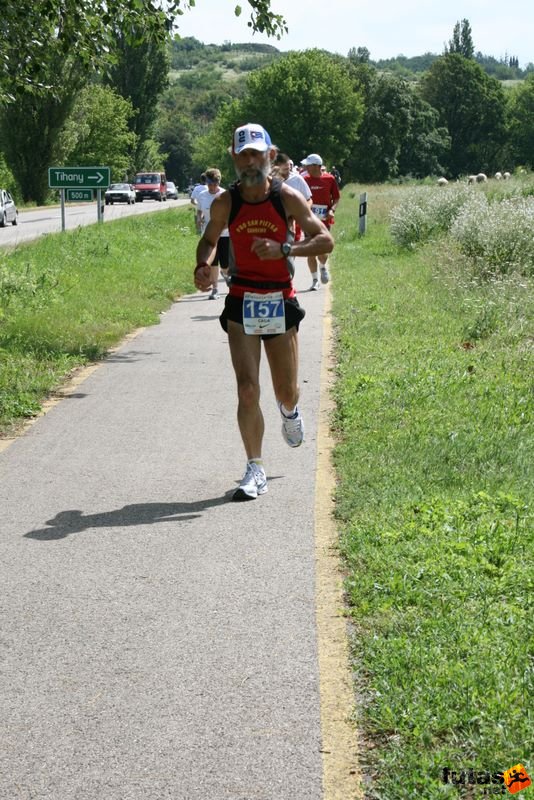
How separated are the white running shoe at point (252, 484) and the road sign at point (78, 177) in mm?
21814

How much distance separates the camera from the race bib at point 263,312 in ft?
22.9

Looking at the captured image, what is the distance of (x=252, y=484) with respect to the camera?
7.03 m

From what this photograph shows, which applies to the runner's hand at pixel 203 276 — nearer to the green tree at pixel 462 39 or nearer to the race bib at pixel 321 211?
the race bib at pixel 321 211

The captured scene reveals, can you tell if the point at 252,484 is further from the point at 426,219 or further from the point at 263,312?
the point at 426,219

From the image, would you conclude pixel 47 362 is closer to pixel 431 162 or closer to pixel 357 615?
pixel 357 615

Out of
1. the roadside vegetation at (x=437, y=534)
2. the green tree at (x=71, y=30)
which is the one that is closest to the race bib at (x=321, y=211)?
the roadside vegetation at (x=437, y=534)

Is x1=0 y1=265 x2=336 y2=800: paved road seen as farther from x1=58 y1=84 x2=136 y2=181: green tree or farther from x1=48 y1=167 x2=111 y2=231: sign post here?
x1=58 y1=84 x2=136 y2=181: green tree

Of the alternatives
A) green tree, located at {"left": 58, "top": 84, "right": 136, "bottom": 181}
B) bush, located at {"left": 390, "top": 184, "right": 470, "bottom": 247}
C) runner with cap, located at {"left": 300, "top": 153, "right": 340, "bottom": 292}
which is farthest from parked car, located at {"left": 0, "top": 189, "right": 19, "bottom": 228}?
green tree, located at {"left": 58, "top": 84, "right": 136, "bottom": 181}

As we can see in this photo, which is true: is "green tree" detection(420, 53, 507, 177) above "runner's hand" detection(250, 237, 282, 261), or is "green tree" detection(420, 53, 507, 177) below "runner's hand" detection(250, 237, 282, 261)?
above

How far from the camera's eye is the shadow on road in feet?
20.6

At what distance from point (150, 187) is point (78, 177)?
55.4m

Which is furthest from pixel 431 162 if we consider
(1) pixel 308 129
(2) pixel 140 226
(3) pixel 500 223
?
(3) pixel 500 223

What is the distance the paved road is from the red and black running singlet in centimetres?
126

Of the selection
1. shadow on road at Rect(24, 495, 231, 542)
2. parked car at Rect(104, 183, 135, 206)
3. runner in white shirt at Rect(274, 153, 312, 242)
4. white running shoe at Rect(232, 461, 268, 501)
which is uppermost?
runner in white shirt at Rect(274, 153, 312, 242)
